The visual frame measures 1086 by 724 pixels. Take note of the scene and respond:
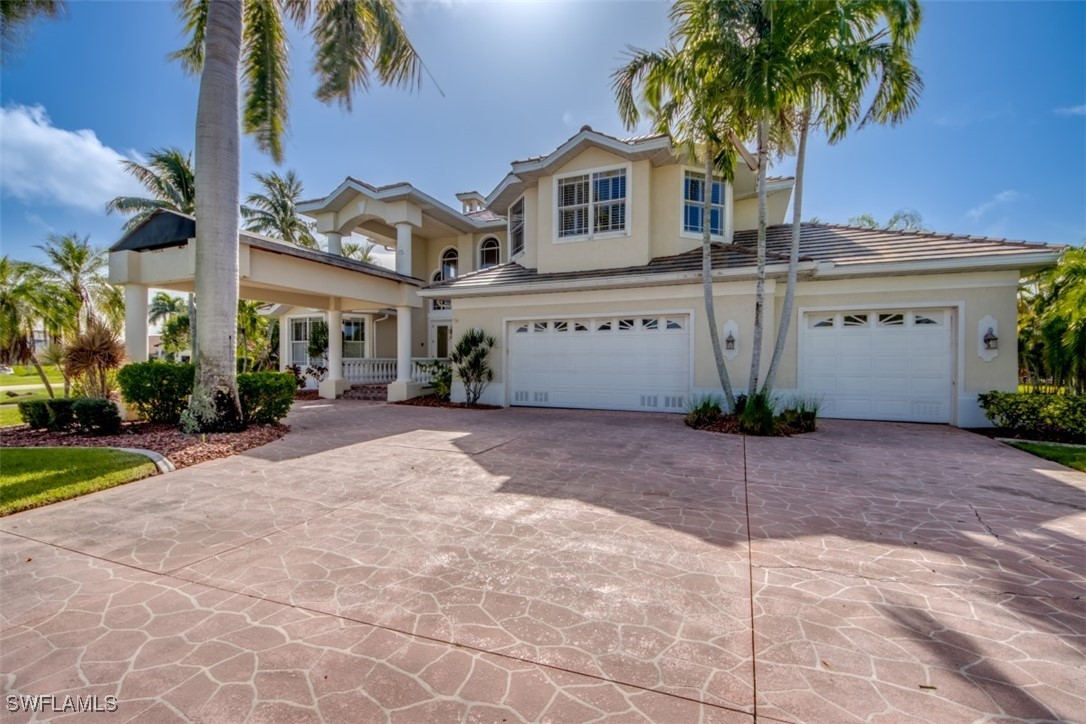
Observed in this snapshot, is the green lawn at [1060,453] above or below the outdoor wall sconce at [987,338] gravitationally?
below

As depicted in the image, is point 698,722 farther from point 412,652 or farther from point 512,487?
point 512,487

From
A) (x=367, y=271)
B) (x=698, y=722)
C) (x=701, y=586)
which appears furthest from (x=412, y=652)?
(x=367, y=271)

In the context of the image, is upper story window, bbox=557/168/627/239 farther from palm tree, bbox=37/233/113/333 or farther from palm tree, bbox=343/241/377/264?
palm tree, bbox=343/241/377/264

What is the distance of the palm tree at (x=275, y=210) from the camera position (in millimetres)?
25953

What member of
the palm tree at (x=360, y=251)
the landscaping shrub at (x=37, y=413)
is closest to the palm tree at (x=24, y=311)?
the landscaping shrub at (x=37, y=413)

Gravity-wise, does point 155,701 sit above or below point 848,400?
below

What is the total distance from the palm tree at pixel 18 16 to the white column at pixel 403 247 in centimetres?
916

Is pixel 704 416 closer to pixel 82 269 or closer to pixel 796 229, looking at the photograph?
pixel 796 229

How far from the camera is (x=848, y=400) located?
1064 centimetres

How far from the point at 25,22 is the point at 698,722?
17981mm

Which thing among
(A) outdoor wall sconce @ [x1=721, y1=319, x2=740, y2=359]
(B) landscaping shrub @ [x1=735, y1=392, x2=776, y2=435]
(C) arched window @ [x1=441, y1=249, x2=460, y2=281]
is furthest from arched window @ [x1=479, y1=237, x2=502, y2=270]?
(B) landscaping shrub @ [x1=735, y1=392, x2=776, y2=435]

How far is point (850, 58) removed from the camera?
792 centimetres

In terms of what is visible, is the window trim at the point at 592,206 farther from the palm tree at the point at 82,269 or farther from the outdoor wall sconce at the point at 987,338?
the palm tree at the point at 82,269

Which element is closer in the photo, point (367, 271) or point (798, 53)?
point (798, 53)
